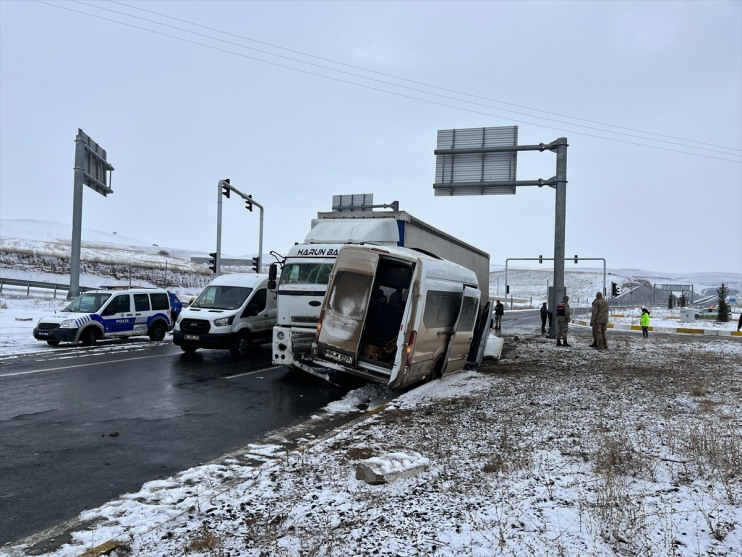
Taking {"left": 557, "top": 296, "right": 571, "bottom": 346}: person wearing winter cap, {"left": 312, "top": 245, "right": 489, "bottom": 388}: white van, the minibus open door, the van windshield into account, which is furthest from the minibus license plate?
{"left": 557, "top": 296, "right": 571, "bottom": 346}: person wearing winter cap

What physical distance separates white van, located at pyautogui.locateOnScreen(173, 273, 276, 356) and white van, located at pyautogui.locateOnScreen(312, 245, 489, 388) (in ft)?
17.9

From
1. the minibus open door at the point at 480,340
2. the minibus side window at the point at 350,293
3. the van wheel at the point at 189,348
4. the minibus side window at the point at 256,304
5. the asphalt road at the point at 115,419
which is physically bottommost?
the asphalt road at the point at 115,419

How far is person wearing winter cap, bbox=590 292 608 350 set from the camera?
17953mm

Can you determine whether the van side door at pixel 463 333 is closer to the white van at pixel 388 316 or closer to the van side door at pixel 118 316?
the white van at pixel 388 316

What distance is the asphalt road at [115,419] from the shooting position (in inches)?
197

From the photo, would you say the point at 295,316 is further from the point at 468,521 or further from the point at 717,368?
the point at 717,368

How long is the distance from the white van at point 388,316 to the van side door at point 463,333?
0.22ft

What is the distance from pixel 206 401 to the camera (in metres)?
9.16

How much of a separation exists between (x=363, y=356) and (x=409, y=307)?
196cm

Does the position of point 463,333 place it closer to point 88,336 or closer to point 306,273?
point 306,273

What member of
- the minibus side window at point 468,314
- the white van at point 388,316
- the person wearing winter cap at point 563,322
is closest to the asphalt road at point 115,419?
the white van at point 388,316

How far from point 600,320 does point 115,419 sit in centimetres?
1577

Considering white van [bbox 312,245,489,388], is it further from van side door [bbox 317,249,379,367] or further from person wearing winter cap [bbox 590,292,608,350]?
person wearing winter cap [bbox 590,292,608,350]

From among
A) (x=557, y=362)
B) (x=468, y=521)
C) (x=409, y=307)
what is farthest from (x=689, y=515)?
(x=557, y=362)
